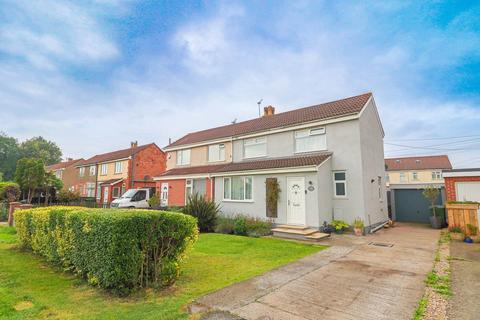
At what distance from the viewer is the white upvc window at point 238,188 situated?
1552 centimetres

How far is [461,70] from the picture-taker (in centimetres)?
1568

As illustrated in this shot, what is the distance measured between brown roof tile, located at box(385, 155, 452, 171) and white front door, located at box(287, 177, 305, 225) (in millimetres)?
37255

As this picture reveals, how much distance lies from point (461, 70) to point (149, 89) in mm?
20269

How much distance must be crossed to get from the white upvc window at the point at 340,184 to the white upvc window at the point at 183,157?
13391 millimetres

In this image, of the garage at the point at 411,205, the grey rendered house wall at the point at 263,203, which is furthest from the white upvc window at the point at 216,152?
the garage at the point at 411,205

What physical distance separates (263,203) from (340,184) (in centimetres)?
437

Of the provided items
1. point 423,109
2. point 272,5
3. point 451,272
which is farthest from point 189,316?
point 423,109

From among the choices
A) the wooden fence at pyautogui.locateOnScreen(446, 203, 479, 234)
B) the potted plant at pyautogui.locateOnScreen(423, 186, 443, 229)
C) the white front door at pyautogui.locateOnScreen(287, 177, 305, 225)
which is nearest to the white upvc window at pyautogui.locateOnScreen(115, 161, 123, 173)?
the white front door at pyautogui.locateOnScreen(287, 177, 305, 225)

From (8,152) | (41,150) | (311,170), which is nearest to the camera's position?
(311,170)

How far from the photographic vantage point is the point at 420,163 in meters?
44.6

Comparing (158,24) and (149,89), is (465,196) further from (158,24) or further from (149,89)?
(149,89)

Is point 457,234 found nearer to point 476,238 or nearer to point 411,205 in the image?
point 476,238

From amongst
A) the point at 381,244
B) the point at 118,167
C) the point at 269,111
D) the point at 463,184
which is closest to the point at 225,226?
the point at 381,244

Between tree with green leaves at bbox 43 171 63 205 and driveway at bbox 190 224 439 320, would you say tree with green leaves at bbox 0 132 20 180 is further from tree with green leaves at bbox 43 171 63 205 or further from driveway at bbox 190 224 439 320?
driveway at bbox 190 224 439 320
